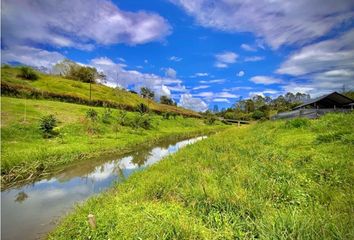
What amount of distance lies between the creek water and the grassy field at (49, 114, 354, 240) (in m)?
1.30

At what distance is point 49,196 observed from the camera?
33.7ft

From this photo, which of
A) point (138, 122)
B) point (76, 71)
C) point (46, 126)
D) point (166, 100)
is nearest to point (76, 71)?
point (76, 71)

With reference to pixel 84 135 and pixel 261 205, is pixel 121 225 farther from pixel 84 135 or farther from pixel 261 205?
pixel 84 135

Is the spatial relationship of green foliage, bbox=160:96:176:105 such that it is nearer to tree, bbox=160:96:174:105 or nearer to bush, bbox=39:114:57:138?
tree, bbox=160:96:174:105

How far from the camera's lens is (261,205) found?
227 inches

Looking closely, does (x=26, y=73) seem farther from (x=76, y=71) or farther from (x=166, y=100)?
(x=166, y=100)

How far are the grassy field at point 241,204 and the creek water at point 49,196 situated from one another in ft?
4.26

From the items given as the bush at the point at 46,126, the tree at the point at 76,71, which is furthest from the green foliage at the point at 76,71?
the bush at the point at 46,126

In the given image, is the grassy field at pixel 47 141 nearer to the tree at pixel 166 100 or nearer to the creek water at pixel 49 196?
the creek water at pixel 49 196

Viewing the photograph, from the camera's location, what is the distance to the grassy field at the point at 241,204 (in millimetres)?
4871

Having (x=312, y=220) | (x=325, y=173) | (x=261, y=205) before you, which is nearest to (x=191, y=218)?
(x=261, y=205)

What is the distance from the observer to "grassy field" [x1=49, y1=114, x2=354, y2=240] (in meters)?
4.87

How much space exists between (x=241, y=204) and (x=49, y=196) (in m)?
7.79

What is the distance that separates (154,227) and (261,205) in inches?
92.3
